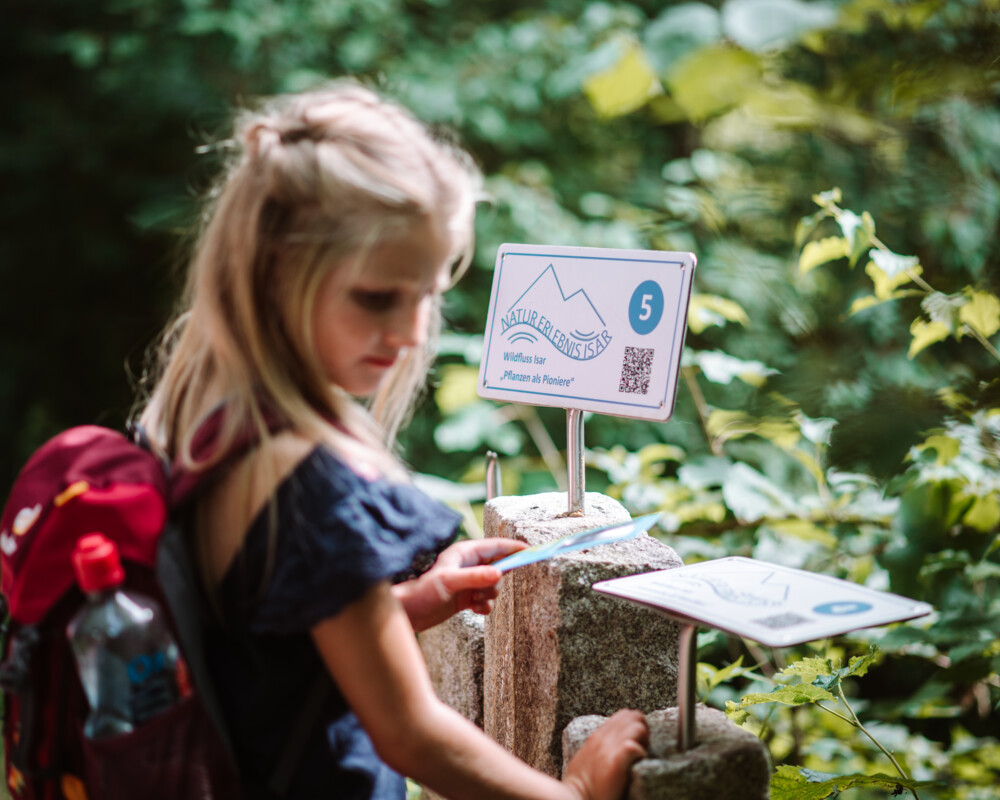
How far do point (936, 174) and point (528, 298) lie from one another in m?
0.64

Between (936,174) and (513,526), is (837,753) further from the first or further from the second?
(936,174)

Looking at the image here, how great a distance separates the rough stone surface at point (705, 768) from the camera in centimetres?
100

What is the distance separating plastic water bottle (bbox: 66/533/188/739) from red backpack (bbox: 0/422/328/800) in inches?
0.7

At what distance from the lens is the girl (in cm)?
91

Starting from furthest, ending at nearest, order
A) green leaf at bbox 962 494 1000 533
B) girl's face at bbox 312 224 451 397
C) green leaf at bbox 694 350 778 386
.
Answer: green leaf at bbox 694 350 778 386 < green leaf at bbox 962 494 1000 533 < girl's face at bbox 312 224 451 397

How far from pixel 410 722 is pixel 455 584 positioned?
259mm

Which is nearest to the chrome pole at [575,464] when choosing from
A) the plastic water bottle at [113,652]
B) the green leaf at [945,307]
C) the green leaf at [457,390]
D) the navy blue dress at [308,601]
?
the navy blue dress at [308,601]

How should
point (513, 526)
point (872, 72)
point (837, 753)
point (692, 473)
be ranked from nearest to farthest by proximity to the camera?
point (872, 72) < point (513, 526) < point (692, 473) < point (837, 753)

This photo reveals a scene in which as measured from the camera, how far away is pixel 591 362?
1389mm

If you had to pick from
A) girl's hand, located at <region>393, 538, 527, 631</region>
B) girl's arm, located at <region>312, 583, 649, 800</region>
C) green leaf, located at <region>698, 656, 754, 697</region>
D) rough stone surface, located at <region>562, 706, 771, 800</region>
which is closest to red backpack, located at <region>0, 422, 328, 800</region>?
girl's arm, located at <region>312, 583, 649, 800</region>

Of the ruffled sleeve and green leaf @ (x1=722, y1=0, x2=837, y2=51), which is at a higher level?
green leaf @ (x1=722, y1=0, x2=837, y2=51)

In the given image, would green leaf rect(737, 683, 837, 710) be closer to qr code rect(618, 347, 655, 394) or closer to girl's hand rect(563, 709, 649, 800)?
girl's hand rect(563, 709, 649, 800)

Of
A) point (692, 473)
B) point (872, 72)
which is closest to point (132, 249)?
point (692, 473)

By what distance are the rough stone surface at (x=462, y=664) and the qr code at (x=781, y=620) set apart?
861 millimetres
